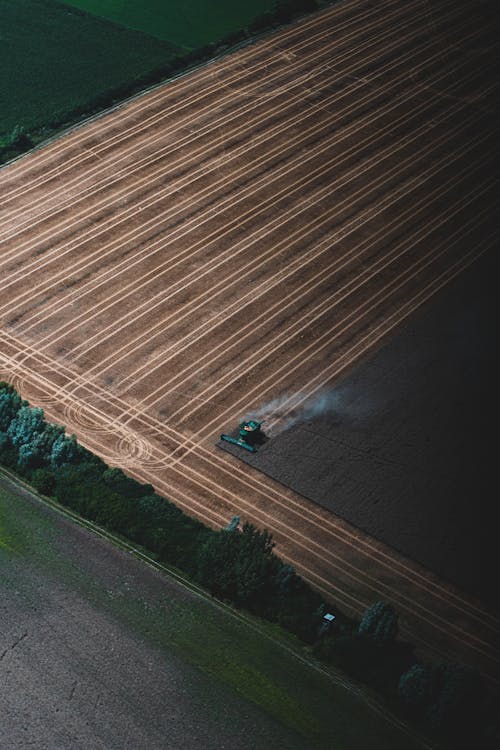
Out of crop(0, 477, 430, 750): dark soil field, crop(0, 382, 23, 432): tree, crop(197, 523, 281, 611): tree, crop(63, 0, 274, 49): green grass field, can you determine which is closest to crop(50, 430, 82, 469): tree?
crop(0, 382, 23, 432): tree

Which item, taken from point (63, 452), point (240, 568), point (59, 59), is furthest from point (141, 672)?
point (59, 59)

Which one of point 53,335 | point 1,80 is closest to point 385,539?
point 53,335

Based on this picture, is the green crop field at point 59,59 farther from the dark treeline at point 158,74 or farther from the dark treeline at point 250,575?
the dark treeline at point 250,575

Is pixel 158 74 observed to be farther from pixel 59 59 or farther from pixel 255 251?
pixel 255 251

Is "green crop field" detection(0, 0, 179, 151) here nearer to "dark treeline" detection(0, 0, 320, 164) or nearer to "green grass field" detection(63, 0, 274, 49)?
"dark treeline" detection(0, 0, 320, 164)

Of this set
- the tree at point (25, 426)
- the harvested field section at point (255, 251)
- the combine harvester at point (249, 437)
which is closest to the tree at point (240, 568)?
the harvested field section at point (255, 251)

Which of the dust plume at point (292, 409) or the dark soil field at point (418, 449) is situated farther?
the dust plume at point (292, 409)
